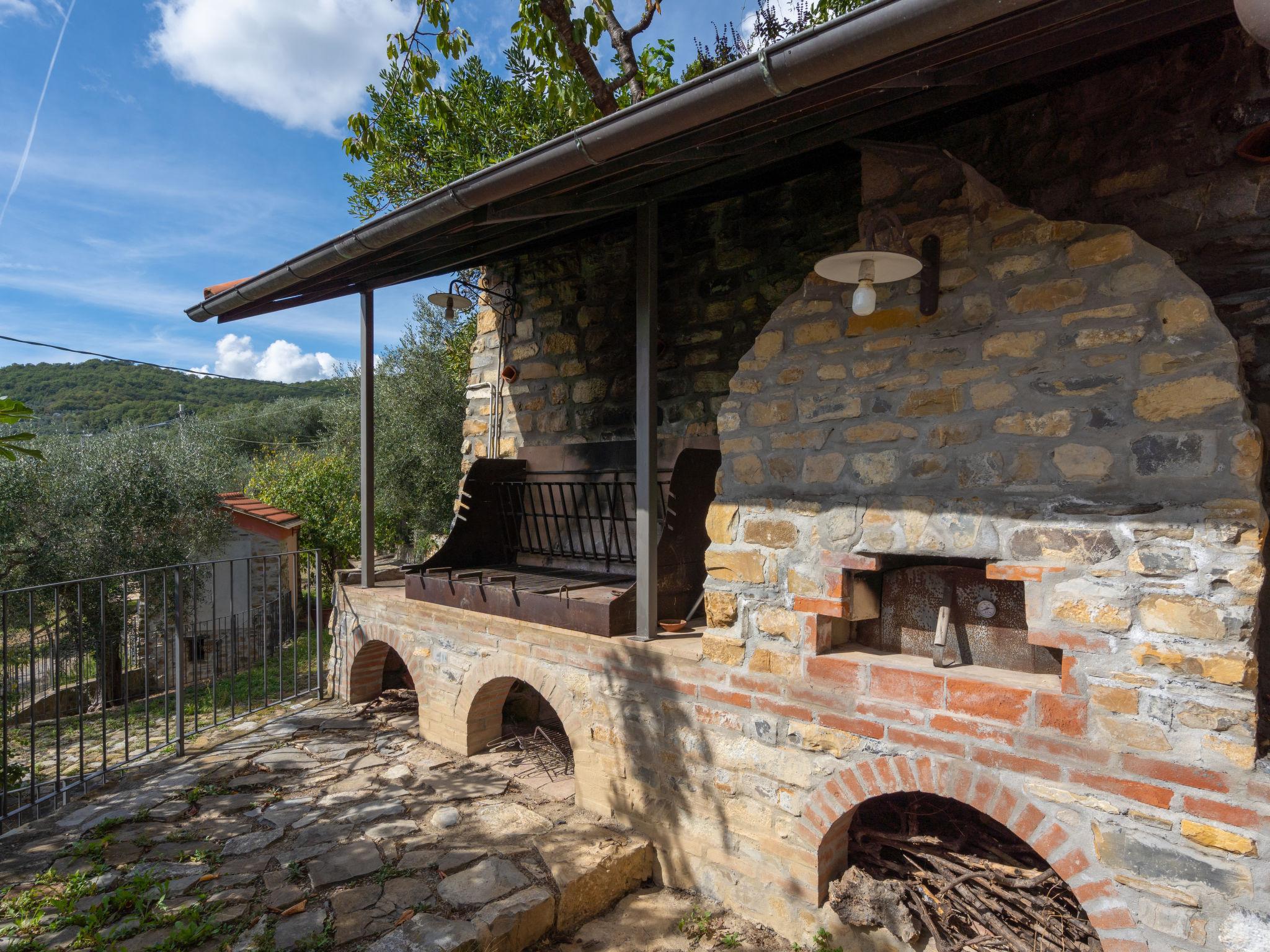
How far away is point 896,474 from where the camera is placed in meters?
2.65

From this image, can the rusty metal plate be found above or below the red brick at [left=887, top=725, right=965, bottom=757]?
above

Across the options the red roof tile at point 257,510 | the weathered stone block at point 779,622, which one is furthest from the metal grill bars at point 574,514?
the red roof tile at point 257,510

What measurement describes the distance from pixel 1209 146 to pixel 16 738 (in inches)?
362

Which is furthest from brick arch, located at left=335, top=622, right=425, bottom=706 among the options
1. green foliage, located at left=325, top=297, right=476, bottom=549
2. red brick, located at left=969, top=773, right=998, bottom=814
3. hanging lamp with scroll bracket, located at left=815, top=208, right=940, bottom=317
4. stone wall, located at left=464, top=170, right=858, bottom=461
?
green foliage, located at left=325, top=297, right=476, bottom=549

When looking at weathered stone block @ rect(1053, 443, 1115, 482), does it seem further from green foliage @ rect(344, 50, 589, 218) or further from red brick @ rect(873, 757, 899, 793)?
green foliage @ rect(344, 50, 589, 218)

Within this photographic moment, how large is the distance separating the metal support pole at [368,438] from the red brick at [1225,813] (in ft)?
16.6

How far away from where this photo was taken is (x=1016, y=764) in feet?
7.64

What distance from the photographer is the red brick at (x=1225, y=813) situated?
6.30 feet

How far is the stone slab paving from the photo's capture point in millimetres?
2660

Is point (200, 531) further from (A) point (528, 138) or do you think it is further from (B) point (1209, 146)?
(B) point (1209, 146)

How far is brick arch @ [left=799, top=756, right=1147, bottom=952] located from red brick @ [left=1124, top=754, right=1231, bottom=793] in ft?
1.12

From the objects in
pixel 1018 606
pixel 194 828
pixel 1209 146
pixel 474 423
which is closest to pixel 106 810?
pixel 194 828

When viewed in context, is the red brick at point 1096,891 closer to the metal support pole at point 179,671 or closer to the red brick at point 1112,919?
the red brick at point 1112,919

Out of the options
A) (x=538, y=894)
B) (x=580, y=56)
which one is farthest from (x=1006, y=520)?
(x=580, y=56)
